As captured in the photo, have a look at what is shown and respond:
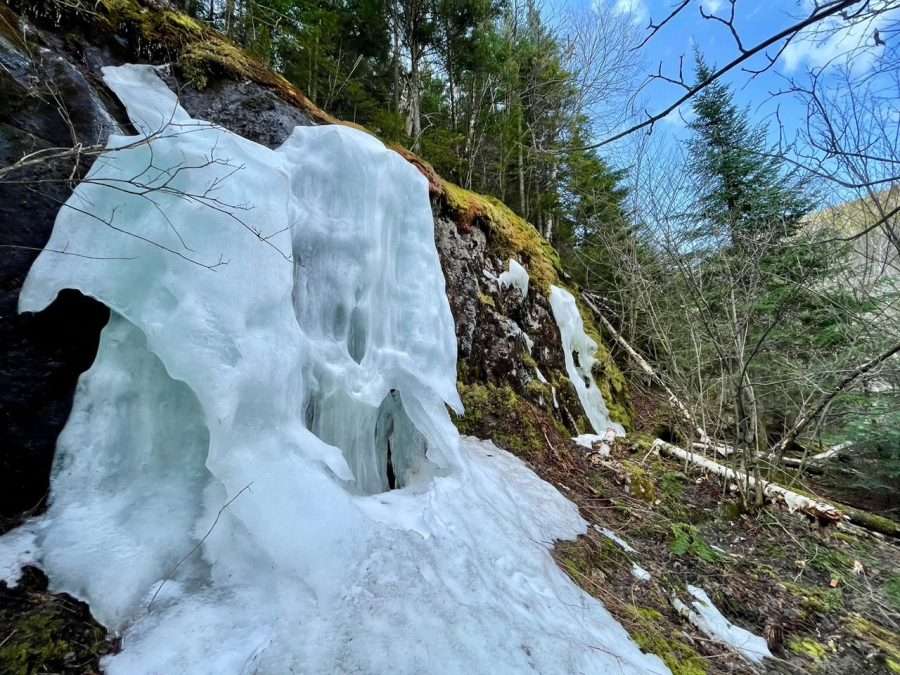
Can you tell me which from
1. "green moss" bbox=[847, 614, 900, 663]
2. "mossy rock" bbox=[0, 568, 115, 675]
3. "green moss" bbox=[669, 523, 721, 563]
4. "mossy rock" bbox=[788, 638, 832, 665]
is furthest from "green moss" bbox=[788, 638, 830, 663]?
"mossy rock" bbox=[0, 568, 115, 675]

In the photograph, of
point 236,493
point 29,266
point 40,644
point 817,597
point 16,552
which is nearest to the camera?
point 40,644

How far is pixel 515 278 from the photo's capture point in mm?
4707

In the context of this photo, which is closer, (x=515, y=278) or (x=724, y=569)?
(x=724, y=569)

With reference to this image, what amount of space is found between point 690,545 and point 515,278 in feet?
9.83

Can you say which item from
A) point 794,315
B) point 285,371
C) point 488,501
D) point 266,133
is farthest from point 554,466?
point 794,315

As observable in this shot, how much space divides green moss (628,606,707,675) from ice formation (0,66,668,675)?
111mm

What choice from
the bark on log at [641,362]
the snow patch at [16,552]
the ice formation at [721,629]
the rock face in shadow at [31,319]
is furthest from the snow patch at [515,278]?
the snow patch at [16,552]

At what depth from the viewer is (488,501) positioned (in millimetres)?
2254

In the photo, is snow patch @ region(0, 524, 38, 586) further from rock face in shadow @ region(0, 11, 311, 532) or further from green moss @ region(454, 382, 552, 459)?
green moss @ region(454, 382, 552, 459)

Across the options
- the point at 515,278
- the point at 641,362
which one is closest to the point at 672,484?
the point at 515,278

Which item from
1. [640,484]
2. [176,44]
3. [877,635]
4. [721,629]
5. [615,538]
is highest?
[176,44]

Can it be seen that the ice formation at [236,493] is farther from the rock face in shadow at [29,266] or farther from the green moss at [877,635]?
the green moss at [877,635]

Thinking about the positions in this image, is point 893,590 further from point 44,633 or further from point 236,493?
point 44,633

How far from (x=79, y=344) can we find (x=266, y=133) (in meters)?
1.94
